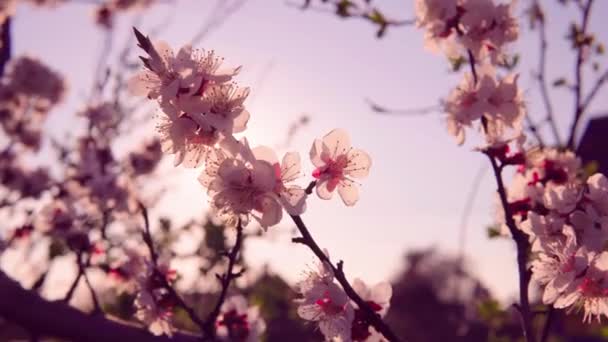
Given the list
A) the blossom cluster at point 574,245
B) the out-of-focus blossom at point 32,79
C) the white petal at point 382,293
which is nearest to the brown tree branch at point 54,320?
the white petal at point 382,293

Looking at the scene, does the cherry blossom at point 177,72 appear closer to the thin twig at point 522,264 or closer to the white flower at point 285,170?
the white flower at point 285,170

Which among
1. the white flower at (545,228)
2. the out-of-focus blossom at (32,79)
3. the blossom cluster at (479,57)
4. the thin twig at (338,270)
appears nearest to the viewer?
the thin twig at (338,270)

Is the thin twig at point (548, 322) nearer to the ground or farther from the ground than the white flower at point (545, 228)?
nearer to the ground

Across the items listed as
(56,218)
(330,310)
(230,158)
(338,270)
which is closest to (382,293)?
(330,310)

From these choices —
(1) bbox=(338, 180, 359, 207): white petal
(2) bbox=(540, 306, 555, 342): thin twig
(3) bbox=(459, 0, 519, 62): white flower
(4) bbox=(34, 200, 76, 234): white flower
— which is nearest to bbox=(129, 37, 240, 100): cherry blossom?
(1) bbox=(338, 180, 359, 207): white petal

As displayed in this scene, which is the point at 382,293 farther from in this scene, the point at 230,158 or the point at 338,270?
the point at 230,158

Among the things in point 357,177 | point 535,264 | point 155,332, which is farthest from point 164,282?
point 535,264

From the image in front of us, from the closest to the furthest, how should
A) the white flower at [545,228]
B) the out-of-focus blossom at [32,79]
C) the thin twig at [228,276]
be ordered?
the thin twig at [228,276], the white flower at [545,228], the out-of-focus blossom at [32,79]

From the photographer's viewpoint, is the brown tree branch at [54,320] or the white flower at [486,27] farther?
the white flower at [486,27]
